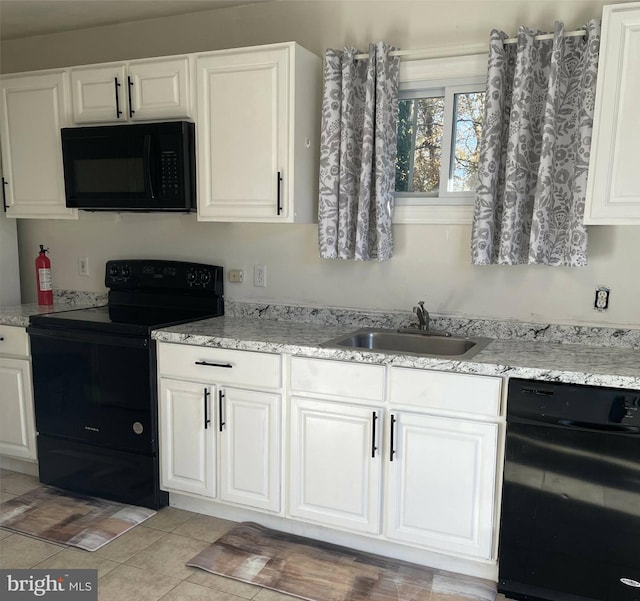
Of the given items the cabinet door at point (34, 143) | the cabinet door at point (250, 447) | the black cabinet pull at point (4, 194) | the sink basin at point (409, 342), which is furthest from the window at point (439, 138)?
the black cabinet pull at point (4, 194)

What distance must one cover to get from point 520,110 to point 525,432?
1.26 m

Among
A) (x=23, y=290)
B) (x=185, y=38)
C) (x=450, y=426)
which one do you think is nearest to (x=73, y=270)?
(x=23, y=290)

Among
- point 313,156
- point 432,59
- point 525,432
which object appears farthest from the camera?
point 313,156

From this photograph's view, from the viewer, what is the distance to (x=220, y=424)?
2.52m

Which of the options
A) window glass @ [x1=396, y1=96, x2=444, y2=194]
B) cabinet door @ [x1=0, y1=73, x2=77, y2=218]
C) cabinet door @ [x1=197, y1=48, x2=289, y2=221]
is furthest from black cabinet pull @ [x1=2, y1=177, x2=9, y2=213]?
window glass @ [x1=396, y1=96, x2=444, y2=194]

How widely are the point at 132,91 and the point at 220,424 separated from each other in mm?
1665

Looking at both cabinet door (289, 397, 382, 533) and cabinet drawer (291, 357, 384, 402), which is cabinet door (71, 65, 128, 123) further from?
cabinet door (289, 397, 382, 533)

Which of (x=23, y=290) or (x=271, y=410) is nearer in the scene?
(x=271, y=410)

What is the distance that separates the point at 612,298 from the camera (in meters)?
2.37

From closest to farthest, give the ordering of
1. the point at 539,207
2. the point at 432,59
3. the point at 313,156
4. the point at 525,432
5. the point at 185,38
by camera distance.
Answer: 1. the point at 525,432
2. the point at 539,207
3. the point at 432,59
4. the point at 313,156
5. the point at 185,38

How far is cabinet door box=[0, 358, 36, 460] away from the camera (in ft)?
9.75

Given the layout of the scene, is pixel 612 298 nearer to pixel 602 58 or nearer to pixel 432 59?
pixel 602 58

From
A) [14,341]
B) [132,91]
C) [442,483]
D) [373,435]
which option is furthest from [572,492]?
[14,341]

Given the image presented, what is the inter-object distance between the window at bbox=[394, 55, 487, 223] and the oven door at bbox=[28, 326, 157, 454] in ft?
4.69
